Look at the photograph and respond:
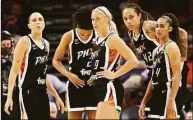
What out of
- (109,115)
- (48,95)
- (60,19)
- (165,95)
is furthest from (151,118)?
(60,19)

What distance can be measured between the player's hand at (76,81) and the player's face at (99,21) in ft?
1.69

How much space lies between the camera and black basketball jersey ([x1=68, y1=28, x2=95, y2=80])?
4320mm

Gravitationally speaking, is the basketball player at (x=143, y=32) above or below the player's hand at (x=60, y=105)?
above

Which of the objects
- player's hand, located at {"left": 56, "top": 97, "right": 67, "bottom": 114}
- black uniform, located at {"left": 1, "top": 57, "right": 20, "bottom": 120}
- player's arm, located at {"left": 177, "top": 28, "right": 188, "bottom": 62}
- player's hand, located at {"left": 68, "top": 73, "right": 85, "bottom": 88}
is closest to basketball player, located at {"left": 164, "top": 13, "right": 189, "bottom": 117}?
player's arm, located at {"left": 177, "top": 28, "right": 188, "bottom": 62}

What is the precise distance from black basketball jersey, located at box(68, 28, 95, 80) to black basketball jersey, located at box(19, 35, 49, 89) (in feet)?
0.75

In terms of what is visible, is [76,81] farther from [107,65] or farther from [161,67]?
[161,67]

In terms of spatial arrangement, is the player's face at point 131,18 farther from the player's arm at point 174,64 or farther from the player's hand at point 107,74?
the player's hand at point 107,74

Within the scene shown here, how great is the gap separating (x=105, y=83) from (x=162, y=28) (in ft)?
1.97

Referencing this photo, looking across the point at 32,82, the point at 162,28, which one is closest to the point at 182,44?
the point at 162,28

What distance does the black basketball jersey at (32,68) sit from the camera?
4.19 meters

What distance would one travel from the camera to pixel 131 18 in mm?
4262

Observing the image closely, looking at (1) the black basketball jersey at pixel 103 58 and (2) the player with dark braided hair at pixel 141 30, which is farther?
(2) the player with dark braided hair at pixel 141 30

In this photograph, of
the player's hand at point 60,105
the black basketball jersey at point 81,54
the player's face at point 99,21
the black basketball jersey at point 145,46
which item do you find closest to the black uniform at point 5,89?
the player's hand at point 60,105

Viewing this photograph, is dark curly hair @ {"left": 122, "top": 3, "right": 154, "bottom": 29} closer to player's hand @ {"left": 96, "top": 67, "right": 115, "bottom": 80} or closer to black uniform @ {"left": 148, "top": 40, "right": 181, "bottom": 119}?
black uniform @ {"left": 148, "top": 40, "right": 181, "bottom": 119}
